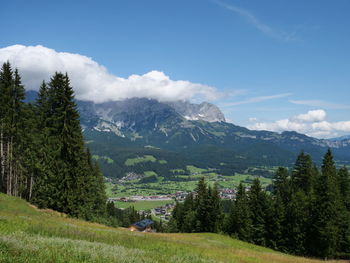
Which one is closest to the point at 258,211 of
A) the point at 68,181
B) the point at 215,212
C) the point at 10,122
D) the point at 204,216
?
the point at 215,212

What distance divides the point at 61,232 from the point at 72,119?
23571mm

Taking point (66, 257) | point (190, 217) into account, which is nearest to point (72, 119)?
point (66, 257)

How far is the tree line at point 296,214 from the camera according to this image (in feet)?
128

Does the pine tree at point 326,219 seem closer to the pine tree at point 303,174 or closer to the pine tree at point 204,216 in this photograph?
the pine tree at point 303,174

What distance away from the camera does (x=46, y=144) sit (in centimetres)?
3553

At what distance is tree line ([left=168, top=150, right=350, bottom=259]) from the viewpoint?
128 feet

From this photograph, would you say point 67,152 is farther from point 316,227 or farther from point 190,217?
point 190,217

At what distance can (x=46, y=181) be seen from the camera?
3444 centimetres

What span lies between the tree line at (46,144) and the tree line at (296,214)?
1152 inches

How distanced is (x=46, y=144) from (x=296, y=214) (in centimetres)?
4117

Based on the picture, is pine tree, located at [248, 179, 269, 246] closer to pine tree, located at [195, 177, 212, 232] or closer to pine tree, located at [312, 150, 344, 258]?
pine tree, located at [195, 177, 212, 232]

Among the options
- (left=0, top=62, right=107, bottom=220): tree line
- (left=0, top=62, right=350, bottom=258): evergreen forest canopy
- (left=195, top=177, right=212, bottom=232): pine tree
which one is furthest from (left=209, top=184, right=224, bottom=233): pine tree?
(left=0, top=62, right=107, bottom=220): tree line

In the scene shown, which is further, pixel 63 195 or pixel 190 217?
pixel 190 217

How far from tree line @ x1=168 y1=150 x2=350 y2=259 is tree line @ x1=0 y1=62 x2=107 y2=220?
29264mm
